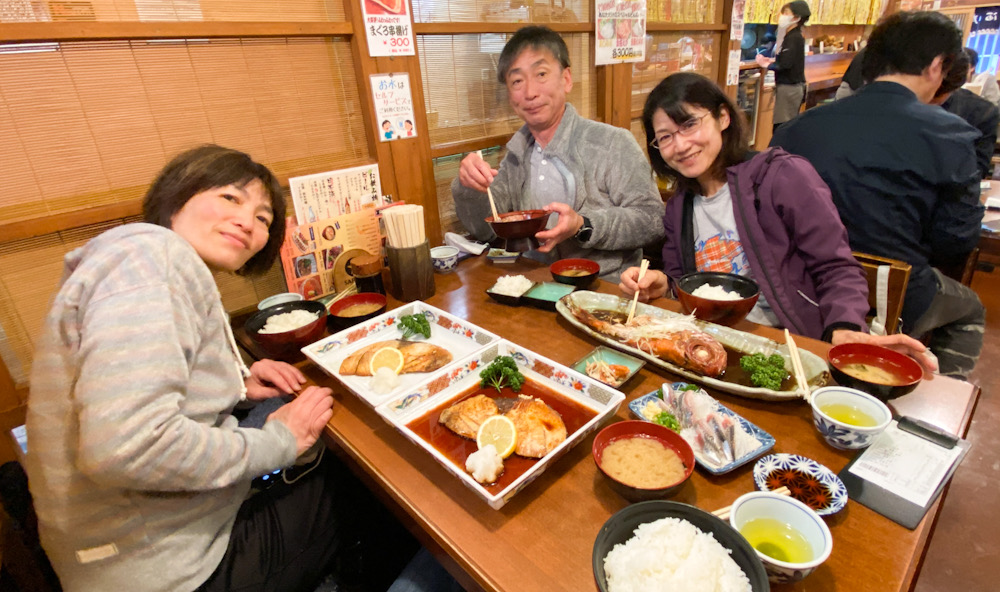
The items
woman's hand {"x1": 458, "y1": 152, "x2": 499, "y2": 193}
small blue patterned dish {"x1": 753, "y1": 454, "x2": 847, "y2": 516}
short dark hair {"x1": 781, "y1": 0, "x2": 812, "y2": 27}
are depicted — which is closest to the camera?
small blue patterned dish {"x1": 753, "y1": 454, "x2": 847, "y2": 516}

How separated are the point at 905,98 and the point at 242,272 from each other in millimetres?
3059

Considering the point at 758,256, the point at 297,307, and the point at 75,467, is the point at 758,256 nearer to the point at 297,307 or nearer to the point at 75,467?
the point at 297,307

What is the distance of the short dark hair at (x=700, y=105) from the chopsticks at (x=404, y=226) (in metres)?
1.10

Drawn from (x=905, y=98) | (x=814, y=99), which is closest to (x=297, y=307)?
(x=905, y=98)

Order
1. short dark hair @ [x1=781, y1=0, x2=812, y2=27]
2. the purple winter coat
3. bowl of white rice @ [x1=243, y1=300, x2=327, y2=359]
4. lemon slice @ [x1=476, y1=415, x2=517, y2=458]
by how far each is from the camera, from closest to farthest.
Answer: lemon slice @ [x1=476, y1=415, x2=517, y2=458], bowl of white rice @ [x1=243, y1=300, x2=327, y2=359], the purple winter coat, short dark hair @ [x1=781, y1=0, x2=812, y2=27]

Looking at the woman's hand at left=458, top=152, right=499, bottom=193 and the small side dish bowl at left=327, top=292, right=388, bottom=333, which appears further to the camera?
the woman's hand at left=458, top=152, right=499, bottom=193

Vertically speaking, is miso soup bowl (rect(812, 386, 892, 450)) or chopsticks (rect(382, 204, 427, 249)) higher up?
chopsticks (rect(382, 204, 427, 249))

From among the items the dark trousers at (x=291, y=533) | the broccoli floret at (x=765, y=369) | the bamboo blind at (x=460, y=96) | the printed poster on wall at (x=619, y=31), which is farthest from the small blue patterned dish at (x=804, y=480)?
the printed poster on wall at (x=619, y=31)

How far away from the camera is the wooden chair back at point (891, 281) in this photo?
6.03 ft

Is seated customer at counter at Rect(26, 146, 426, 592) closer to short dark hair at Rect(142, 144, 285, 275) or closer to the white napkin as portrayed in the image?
short dark hair at Rect(142, 144, 285, 275)

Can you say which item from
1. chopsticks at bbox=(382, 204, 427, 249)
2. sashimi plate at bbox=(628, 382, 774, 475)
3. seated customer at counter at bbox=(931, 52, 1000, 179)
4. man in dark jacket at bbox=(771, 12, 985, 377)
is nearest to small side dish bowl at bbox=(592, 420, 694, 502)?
sashimi plate at bbox=(628, 382, 774, 475)

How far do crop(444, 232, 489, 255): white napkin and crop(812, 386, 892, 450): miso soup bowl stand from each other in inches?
66.9

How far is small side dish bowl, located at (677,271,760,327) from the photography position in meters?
1.55

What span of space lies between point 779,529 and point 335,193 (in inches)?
81.6
